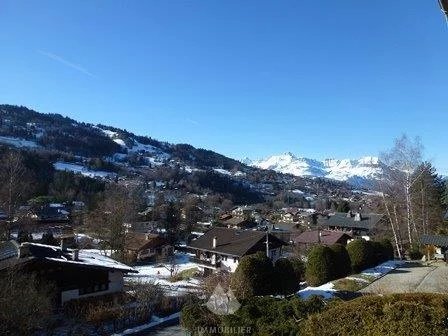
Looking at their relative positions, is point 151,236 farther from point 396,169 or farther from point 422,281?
point 422,281

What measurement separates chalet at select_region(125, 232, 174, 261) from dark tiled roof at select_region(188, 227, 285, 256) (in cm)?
1500

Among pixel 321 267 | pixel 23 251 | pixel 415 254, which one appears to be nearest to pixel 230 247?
pixel 415 254

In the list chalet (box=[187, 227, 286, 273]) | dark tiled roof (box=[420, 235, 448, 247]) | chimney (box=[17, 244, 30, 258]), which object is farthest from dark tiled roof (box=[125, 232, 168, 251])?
dark tiled roof (box=[420, 235, 448, 247])

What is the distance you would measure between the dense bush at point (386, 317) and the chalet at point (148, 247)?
56812 mm

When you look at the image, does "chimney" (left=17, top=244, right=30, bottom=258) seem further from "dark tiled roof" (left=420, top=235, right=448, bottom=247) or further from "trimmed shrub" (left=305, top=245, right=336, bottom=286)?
"dark tiled roof" (left=420, top=235, right=448, bottom=247)

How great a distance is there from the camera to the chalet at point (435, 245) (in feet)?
124

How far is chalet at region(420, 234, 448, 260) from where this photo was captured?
124 feet

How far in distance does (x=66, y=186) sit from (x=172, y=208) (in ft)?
193

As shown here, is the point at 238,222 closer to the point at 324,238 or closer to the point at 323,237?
the point at 323,237

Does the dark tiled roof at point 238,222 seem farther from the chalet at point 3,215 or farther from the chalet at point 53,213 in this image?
the chalet at point 3,215

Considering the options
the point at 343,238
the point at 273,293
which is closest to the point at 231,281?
the point at 273,293

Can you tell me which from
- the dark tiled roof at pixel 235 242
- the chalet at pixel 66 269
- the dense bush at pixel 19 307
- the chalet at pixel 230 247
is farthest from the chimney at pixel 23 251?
the dark tiled roof at pixel 235 242

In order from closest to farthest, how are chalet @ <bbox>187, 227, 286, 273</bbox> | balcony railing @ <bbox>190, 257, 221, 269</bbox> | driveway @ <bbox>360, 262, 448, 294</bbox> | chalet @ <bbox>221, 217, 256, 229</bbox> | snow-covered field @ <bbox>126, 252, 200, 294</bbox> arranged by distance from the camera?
1. driveway @ <bbox>360, 262, 448, 294</bbox>
2. snow-covered field @ <bbox>126, 252, 200, 294</bbox>
3. chalet @ <bbox>187, 227, 286, 273</bbox>
4. balcony railing @ <bbox>190, 257, 221, 269</bbox>
5. chalet @ <bbox>221, 217, 256, 229</bbox>

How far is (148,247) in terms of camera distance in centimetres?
7112
